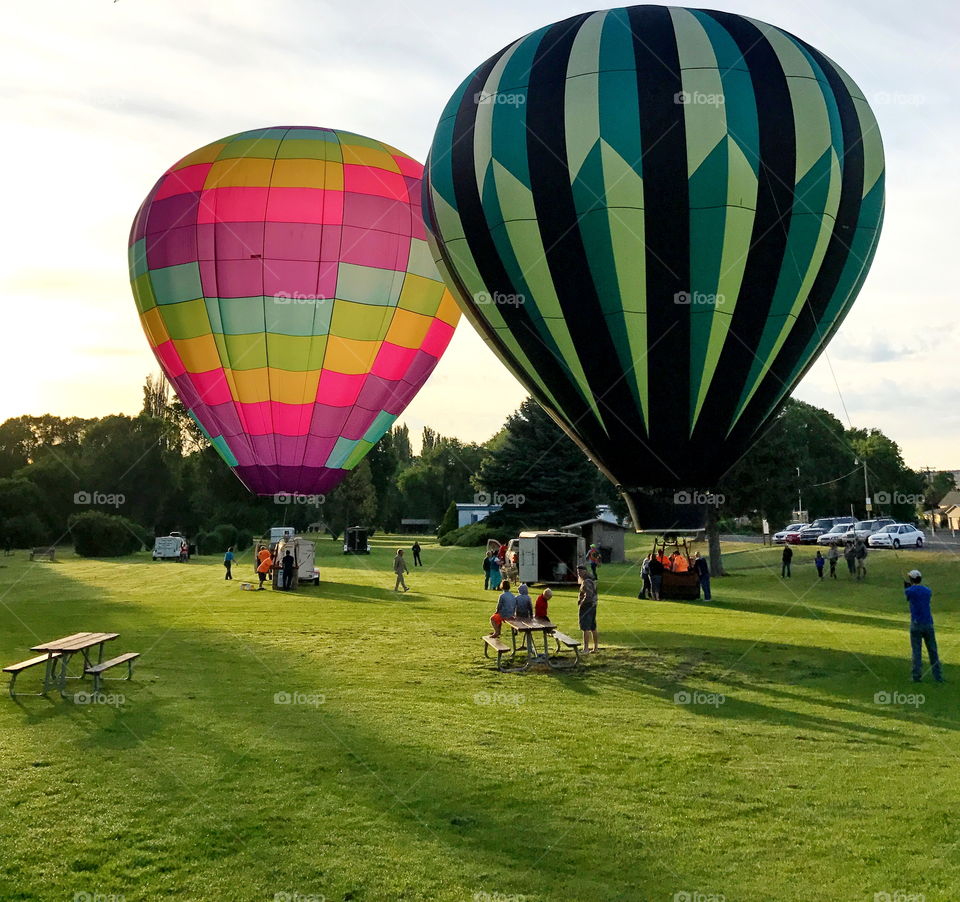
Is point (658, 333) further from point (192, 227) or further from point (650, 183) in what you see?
point (192, 227)

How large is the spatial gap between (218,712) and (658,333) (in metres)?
9.26

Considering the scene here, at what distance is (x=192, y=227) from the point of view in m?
25.6

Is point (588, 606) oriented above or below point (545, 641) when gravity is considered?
above

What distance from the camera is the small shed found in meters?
44.3

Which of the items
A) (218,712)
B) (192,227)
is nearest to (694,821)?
(218,712)

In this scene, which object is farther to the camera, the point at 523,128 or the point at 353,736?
the point at 523,128
